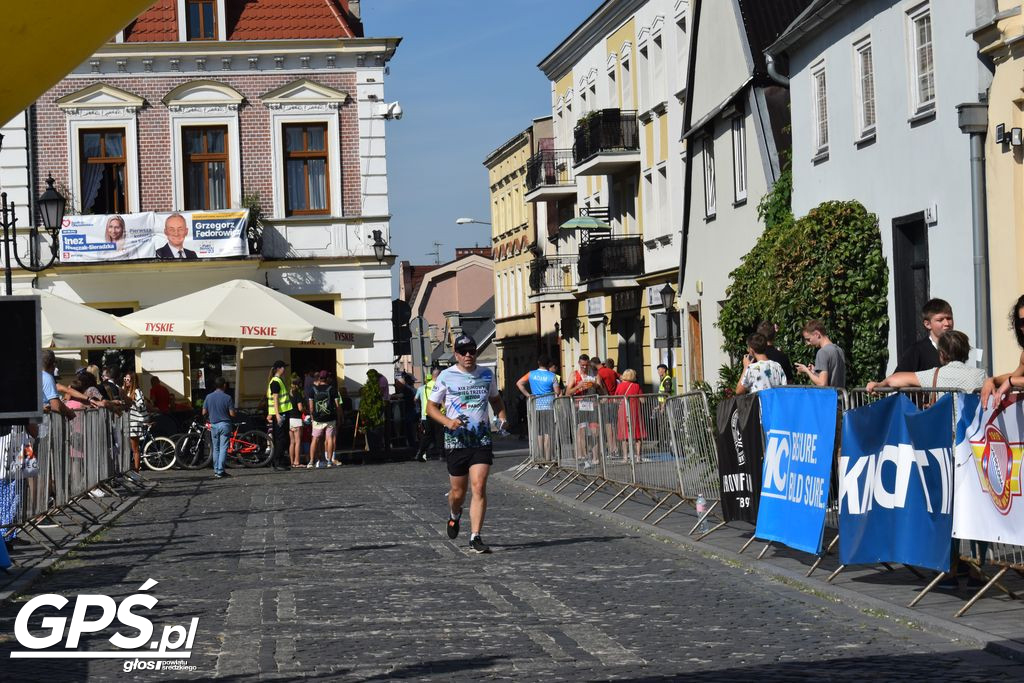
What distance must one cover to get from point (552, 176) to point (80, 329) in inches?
1147

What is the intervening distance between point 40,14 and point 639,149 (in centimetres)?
4327

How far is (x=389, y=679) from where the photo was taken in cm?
795

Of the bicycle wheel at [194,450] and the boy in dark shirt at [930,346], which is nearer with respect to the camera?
the boy in dark shirt at [930,346]

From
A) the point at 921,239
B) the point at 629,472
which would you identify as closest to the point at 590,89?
the point at 921,239

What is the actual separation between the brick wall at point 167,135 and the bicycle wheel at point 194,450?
26.6ft

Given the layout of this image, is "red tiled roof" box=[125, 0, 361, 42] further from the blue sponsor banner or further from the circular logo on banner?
the circular logo on banner

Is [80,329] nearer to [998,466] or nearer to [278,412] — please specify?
[278,412]

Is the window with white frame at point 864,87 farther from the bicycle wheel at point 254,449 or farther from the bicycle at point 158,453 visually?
the bicycle at point 158,453

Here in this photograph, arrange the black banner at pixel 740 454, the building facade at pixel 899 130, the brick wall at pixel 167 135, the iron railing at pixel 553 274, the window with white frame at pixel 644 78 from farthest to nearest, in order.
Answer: the iron railing at pixel 553 274 → the window with white frame at pixel 644 78 → the brick wall at pixel 167 135 → the building facade at pixel 899 130 → the black banner at pixel 740 454

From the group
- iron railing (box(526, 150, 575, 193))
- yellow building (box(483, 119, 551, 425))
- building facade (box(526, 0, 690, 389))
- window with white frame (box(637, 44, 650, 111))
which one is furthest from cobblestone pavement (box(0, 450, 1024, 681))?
yellow building (box(483, 119, 551, 425))

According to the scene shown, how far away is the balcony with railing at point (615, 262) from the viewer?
46.4m

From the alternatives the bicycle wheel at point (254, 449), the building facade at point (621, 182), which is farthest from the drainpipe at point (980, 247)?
the building facade at point (621, 182)

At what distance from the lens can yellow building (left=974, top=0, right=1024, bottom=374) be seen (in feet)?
55.9

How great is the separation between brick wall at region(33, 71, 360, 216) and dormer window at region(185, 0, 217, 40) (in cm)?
109
